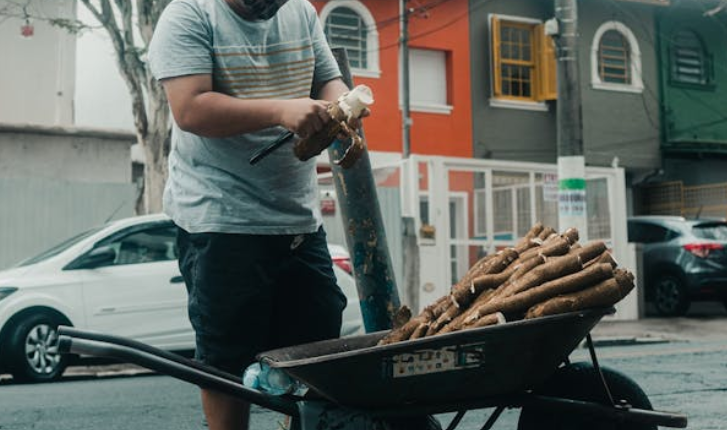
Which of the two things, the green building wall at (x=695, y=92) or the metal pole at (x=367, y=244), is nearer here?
the metal pole at (x=367, y=244)

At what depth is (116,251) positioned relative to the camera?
1005 centimetres

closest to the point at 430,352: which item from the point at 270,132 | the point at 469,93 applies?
the point at 270,132

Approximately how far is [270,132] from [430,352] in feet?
2.81

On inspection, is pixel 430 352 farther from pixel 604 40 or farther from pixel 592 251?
pixel 604 40

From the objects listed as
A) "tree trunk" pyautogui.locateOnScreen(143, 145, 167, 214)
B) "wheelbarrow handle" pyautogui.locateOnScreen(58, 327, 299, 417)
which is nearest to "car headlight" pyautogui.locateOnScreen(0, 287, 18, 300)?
"tree trunk" pyautogui.locateOnScreen(143, 145, 167, 214)

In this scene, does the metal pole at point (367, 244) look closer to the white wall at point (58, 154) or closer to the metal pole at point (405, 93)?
the white wall at point (58, 154)

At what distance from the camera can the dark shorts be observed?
9.41 ft

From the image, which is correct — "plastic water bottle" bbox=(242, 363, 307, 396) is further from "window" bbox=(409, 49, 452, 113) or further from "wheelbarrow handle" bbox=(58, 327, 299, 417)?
"window" bbox=(409, 49, 452, 113)

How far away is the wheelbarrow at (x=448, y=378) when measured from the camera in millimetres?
2496

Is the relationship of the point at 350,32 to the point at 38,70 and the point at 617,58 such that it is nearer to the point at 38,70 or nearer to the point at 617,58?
the point at 38,70

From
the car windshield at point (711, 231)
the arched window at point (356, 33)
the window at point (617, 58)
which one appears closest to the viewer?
the car windshield at point (711, 231)

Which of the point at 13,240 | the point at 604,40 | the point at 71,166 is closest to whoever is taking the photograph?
the point at 13,240

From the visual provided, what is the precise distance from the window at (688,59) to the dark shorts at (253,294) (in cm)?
2014

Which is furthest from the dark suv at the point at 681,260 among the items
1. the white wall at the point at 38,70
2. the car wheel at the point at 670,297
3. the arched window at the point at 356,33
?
the white wall at the point at 38,70
